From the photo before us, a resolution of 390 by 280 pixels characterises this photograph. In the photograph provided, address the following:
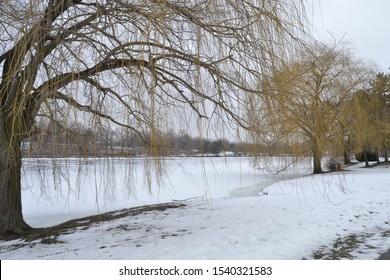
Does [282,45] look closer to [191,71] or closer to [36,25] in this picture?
[191,71]

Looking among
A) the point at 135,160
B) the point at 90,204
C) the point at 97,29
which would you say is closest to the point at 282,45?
the point at 97,29

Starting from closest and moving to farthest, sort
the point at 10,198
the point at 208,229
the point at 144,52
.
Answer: the point at 144,52
the point at 208,229
the point at 10,198

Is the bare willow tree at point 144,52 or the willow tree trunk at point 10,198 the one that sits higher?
the bare willow tree at point 144,52

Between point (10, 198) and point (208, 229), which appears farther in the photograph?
point (10, 198)

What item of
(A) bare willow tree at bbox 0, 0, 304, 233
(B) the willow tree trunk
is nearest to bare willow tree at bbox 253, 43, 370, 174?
(A) bare willow tree at bbox 0, 0, 304, 233

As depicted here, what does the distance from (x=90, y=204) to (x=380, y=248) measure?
908cm

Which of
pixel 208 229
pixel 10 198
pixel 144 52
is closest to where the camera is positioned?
pixel 144 52

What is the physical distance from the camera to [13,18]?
341 centimetres

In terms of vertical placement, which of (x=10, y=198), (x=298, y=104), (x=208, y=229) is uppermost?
(x=298, y=104)

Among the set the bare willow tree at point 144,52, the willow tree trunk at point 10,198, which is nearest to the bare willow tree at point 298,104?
the bare willow tree at point 144,52

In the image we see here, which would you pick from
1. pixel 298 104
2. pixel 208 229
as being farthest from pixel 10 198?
pixel 298 104

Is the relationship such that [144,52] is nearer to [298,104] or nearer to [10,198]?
[298,104]


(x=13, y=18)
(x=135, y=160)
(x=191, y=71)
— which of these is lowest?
(x=135, y=160)

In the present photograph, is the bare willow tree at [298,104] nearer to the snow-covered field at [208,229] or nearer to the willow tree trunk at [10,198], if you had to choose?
the snow-covered field at [208,229]
